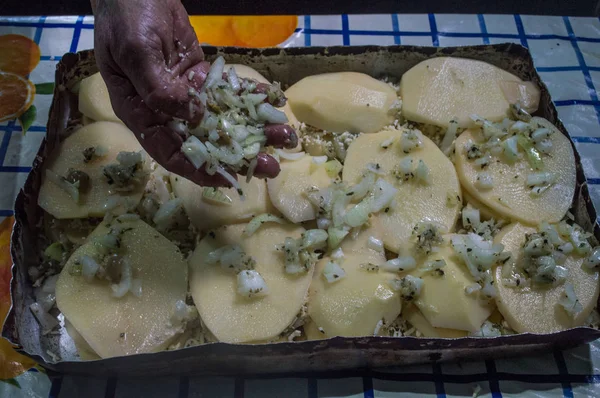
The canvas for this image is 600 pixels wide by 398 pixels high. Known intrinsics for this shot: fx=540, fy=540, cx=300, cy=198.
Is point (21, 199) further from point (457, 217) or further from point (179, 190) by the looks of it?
point (457, 217)

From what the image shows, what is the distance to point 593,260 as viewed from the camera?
1991 millimetres

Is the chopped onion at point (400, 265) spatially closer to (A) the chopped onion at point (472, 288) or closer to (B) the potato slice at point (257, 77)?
(A) the chopped onion at point (472, 288)

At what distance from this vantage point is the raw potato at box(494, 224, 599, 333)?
6.26 ft

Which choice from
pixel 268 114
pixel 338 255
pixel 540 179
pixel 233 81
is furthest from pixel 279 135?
pixel 540 179

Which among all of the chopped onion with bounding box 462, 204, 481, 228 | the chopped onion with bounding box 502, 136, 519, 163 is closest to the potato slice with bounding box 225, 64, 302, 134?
the chopped onion with bounding box 462, 204, 481, 228

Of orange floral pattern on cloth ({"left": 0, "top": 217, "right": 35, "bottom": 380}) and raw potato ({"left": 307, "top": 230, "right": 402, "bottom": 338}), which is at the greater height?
raw potato ({"left": 307, "top": 230, "right": 402, "bottom": 338})

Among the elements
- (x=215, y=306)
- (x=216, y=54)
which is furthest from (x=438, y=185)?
(x=216, y=54)

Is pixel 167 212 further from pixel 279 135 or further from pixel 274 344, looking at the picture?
pixel 274 344

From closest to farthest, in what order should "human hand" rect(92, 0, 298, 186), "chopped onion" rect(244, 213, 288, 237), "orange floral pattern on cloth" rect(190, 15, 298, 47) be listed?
"human hand" rect(92, 0, 298, 186) → "chopped onion" rect(244, 213, 288, 237) → "orange floral pattern on cloth" rect(190, 15, 298, 47)

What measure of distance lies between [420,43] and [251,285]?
191 centimetres

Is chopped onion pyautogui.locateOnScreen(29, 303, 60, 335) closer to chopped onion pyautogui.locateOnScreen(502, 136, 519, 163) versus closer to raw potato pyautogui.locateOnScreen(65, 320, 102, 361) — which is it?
raw potato pyautogui.locateOnScreen(65, 320, 102, 361)

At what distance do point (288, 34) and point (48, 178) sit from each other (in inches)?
61.6

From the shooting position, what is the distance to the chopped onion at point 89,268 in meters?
1.87

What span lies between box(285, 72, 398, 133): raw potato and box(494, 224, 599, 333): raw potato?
0.82 meters
